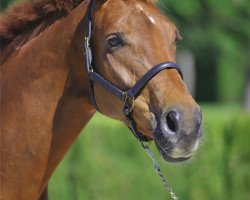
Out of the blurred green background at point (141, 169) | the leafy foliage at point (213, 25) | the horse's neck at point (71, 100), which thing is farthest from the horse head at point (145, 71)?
the leafy foliage at point (213, 25)

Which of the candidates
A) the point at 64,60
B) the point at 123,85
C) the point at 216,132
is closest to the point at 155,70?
the point at 123,85

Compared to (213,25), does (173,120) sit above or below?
above

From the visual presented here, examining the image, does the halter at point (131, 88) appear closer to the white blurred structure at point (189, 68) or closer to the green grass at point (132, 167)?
the green grass at point (132, 167)

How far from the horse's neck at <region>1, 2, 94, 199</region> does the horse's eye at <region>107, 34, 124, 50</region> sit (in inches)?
9.6

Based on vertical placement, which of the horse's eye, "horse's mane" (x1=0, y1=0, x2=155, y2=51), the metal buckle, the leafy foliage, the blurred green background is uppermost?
"horse's mane" (x1=0, y1=0, x2=155, y2=51)

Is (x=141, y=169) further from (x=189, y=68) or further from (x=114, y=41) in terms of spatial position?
(x=189, y=68)

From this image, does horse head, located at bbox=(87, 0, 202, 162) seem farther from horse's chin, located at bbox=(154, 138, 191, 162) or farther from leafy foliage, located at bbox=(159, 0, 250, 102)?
leafy foliage, located at bbox=(159, 0, 250, 102)

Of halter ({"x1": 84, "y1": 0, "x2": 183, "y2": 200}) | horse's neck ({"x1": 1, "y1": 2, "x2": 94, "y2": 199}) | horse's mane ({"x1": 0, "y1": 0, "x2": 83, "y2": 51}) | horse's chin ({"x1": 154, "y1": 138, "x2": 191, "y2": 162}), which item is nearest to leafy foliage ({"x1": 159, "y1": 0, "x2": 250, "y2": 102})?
horse's mane ({"x1": 0, "y1": 0, "x2": 83, "y2": 51})

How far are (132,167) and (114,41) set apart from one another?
14.7 feet

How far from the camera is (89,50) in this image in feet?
11.1

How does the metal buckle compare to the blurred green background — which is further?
the blurred green background

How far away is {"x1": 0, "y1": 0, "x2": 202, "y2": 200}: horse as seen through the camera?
3.25m

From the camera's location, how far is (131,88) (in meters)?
3.26

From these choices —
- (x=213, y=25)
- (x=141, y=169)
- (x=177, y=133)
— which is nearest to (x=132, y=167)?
(x=141, y=169)
